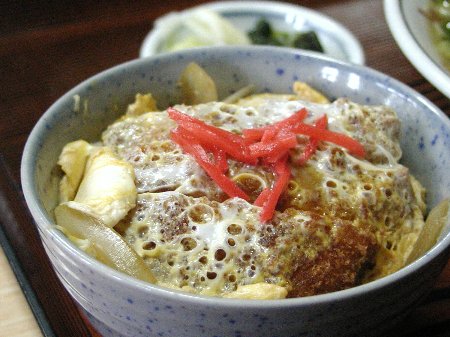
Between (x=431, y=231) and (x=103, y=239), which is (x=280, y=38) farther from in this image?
(x=103, y=239)

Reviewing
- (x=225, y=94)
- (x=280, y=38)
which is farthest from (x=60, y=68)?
(x=280, y=38)

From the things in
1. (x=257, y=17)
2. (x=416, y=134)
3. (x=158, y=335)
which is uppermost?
(x=416, y=134)

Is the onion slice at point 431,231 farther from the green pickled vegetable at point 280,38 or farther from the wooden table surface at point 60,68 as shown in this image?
the green pickled vegetable at point 280,38

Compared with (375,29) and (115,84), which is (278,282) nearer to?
(115,84)

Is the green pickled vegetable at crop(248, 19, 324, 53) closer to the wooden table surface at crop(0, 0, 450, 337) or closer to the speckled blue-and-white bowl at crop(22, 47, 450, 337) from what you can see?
the wooden table surface at crop(0, 0, 450, 337)

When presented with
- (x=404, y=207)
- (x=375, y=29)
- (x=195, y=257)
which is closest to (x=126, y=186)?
(x=195, y=257)

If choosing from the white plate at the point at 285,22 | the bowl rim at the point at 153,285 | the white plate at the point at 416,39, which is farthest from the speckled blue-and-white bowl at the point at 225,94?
the white plate at the point at 285,22

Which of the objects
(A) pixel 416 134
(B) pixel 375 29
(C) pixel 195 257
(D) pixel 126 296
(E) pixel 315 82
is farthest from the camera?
(B) pixel 375 29
